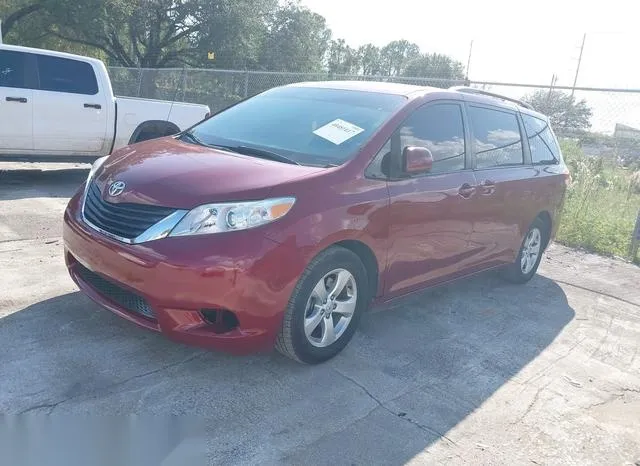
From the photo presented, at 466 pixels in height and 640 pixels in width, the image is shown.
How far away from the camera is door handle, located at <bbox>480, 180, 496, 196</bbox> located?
468 cm

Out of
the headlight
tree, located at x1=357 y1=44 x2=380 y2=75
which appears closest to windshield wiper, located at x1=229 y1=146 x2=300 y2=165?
the headlight

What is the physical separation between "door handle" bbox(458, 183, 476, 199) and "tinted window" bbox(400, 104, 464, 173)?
0.15 meters

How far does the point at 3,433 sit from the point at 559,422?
3.04m

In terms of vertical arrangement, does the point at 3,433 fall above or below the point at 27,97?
below

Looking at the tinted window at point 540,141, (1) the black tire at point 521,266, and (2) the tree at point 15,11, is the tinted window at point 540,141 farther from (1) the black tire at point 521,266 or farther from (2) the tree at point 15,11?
(2) the tree at point 15,11

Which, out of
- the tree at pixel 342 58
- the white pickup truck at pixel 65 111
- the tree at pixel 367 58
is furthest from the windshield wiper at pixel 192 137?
the tree at pixel 367 58

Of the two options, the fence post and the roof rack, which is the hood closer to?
the roof rack

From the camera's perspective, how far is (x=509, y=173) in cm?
511

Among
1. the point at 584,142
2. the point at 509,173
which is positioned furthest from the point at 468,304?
the point at 584,142

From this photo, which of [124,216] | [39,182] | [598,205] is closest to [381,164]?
[124,216]

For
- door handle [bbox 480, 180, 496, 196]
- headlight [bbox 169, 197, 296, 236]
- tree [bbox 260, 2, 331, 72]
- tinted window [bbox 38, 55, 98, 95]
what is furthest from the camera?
tree [bbox 260, 2, 331, 72]

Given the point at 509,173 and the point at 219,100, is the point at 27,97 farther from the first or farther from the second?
the point at 219,100

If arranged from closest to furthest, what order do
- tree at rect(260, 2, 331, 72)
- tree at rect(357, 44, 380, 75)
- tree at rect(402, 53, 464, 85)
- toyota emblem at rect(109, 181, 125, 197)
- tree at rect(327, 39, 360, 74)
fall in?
toyota emblem at rect(109, 181, 125, 197) < tree at rect(402, 53, 464, 85) < tree at rect(260, 2, 331, 72) < tree at rect(327, 39, 360, 74) < tree at rect(357, 44, 380, 75)

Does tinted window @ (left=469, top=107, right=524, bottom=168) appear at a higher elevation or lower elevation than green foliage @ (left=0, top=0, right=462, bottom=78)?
lower
